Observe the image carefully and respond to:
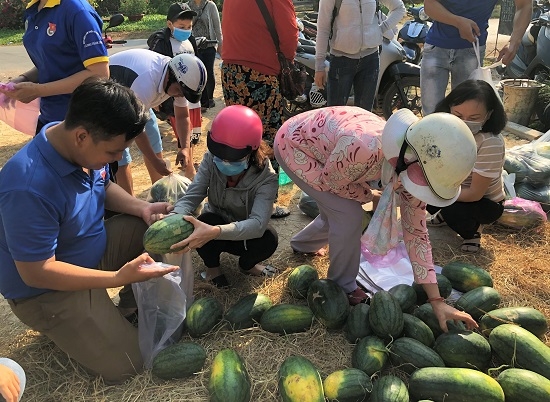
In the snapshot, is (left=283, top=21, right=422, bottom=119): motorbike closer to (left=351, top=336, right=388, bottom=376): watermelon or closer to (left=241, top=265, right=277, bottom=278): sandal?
(left=241, top=265, right=277, bottom=278): sandal

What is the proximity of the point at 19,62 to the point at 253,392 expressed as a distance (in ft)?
40.6

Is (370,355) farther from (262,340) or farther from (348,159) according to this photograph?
(348,159)

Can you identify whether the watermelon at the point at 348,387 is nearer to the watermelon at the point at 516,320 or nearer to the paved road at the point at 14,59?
the watermelon at the point at 516,320

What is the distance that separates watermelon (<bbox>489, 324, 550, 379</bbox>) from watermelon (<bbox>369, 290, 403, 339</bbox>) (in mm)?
534

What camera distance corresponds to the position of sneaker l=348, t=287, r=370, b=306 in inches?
132

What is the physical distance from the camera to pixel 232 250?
3658mm

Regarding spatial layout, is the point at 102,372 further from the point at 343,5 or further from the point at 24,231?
the point at 343,5

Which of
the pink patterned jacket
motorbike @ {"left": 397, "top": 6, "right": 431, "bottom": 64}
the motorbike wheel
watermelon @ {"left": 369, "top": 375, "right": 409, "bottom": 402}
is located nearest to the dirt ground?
watermelon @ {"left": 369, "top": 375, "right": 409, "bottom": 402}

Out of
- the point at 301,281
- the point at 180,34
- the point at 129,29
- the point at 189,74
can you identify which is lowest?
the point at 129,29

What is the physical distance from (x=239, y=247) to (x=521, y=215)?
2.56m

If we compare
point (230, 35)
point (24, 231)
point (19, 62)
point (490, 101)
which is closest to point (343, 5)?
point (230, 35)

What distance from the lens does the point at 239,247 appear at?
3637 mm

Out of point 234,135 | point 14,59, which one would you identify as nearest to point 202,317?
point 234,135

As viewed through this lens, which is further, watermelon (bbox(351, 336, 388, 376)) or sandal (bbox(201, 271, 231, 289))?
sandal (bbox(201, 271, 231, 289))
